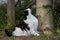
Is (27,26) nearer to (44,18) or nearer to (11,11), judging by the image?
(44,18)

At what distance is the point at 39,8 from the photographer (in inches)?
296

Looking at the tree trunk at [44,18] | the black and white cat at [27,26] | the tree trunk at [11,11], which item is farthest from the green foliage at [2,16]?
the tree trunk at [44,18]

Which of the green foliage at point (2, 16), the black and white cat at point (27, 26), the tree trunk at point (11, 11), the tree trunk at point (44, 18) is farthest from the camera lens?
the green foliage at point (2, 16)

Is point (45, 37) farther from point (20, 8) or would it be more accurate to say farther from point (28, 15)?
point (20, 8)

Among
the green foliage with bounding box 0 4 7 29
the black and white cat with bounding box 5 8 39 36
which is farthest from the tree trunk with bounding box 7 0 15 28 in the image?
the black and white cat with bounding box 5 8 39 36

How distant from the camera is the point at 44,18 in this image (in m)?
7.41

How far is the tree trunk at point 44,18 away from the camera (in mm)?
7359

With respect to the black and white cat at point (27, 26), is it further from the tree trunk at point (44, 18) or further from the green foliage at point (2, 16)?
the green foliage at point (2, 16)

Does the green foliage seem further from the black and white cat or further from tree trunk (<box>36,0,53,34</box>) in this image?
tree trunk (<box>36,0,53,34</box>)

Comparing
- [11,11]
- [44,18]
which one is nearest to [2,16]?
[11,11]

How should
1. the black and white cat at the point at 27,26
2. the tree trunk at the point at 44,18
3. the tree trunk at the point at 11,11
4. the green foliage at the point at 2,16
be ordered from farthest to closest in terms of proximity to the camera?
the green foliage at the point at 2,16 → the tree trunk at the point at 11,11 → the tree trunk at the point at 44,18 → the black and white cat at the point at 27,26

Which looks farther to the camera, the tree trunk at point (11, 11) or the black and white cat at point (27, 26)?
the tree trunk at point (11, 11)

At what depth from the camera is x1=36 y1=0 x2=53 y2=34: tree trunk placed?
7359mm

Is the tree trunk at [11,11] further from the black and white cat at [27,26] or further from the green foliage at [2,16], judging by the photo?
the black and white cat at [27,26]
